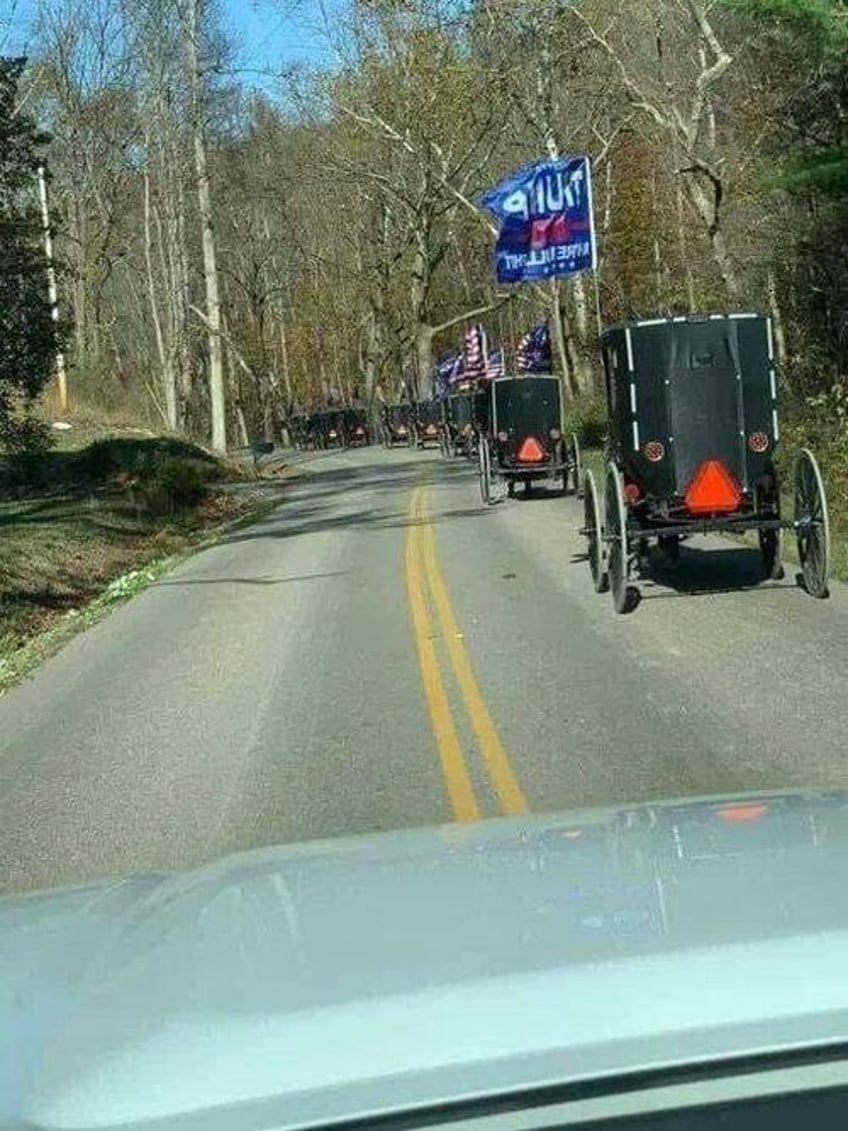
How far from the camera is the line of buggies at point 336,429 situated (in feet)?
277

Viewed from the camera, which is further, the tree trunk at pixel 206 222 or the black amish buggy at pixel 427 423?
the black amish buggy at pixel 427 423

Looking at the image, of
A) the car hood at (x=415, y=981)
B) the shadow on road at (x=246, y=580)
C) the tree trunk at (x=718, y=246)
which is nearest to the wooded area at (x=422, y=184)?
the tree trunk at (x=718, y=246)

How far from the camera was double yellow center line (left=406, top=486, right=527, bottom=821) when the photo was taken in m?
8.02

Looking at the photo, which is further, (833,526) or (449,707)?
(833,526)

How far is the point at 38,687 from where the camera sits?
13.0 metres

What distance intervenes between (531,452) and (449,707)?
774 inches

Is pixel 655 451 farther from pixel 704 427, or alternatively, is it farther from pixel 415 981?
pixel 415 981

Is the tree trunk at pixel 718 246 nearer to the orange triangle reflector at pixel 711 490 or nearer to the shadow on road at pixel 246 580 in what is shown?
the shadow on road at pixel 246 580

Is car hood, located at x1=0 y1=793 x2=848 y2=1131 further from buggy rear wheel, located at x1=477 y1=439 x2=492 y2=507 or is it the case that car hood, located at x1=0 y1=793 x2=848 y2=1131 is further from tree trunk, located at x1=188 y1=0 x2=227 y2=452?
tree trunk, located at x1=188 y1=0 x2=227 y2=452

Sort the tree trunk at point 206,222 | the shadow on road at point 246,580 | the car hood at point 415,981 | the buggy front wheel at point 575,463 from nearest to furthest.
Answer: the car hood at point 415,981
the shadow on road at point 246,580
the buggy front wheel at point 575,463
the tree trunk at point 206,222

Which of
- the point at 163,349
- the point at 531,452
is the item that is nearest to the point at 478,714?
the point at 531,452

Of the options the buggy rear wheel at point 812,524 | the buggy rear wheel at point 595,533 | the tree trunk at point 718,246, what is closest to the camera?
the buggy rear wheel at point 812,524

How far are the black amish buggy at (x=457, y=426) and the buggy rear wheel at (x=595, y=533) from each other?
2946 cm

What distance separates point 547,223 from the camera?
33.0m
